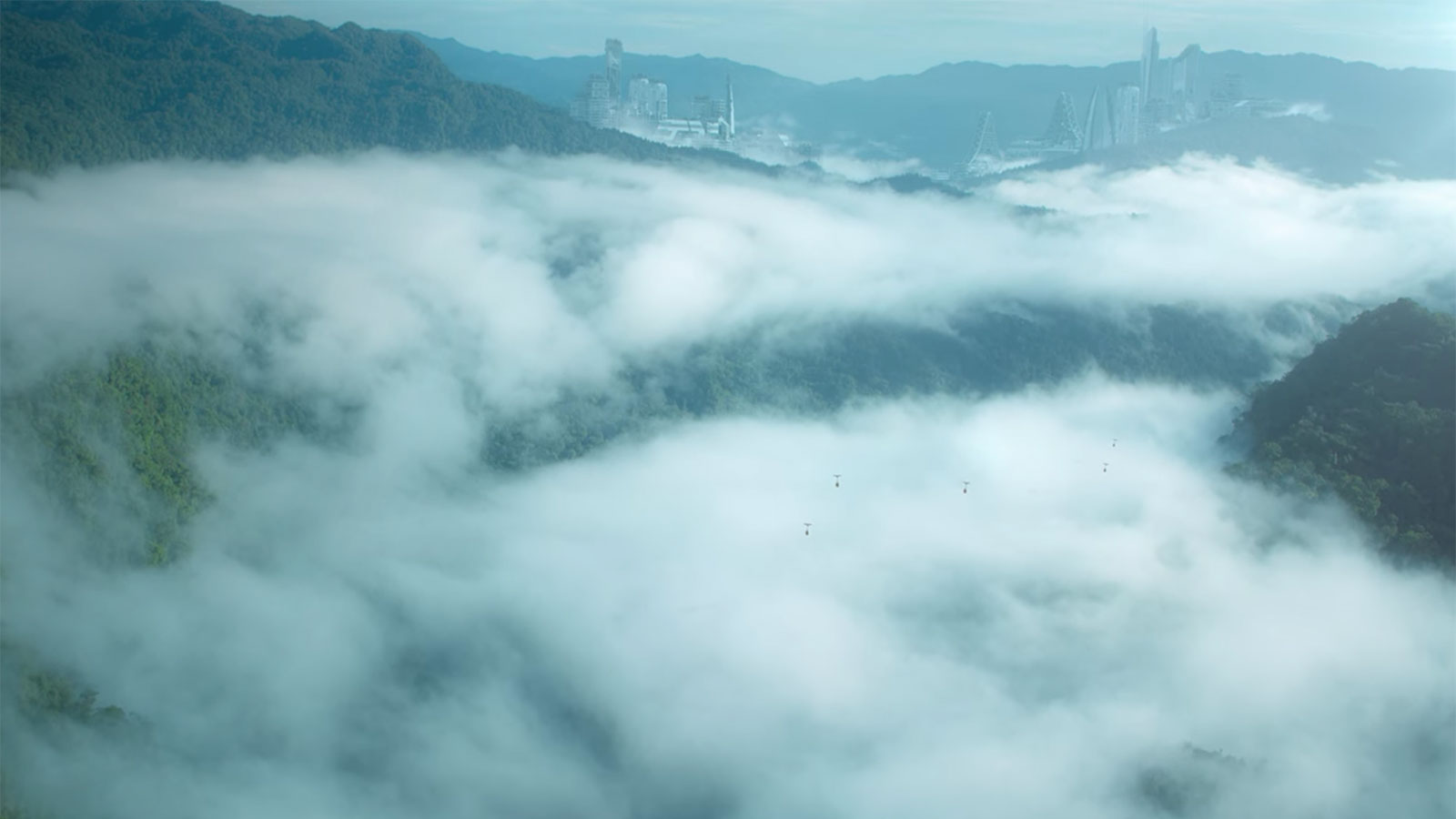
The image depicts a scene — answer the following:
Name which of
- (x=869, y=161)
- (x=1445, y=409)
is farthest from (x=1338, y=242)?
(x=869, y=161)

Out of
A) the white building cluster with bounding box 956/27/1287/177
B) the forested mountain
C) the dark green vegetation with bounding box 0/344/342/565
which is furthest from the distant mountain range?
the dark green vegetation with bounding box 0/344/342/565

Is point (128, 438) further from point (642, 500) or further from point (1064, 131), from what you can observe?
point (1064, 131)

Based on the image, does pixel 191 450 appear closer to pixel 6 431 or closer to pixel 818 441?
pixel 6 431

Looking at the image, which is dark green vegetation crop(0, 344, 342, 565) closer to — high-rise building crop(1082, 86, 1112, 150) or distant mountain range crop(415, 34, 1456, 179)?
distant mountain range crop(415, 34, 1456, 179)

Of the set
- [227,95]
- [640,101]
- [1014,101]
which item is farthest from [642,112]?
[1014,101]

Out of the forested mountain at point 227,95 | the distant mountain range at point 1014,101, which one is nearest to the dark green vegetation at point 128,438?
the forested mountain at point 227,95

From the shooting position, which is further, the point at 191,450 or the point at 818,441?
the point at 818,441

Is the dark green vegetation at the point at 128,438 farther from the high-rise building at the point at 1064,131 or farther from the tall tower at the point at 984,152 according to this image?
the high-rise building at the point at 1064,131

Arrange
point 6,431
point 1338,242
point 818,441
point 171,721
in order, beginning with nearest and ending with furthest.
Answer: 1. point 171,721
2. point 6,431
3. point 818,441
4. point 1338,242
